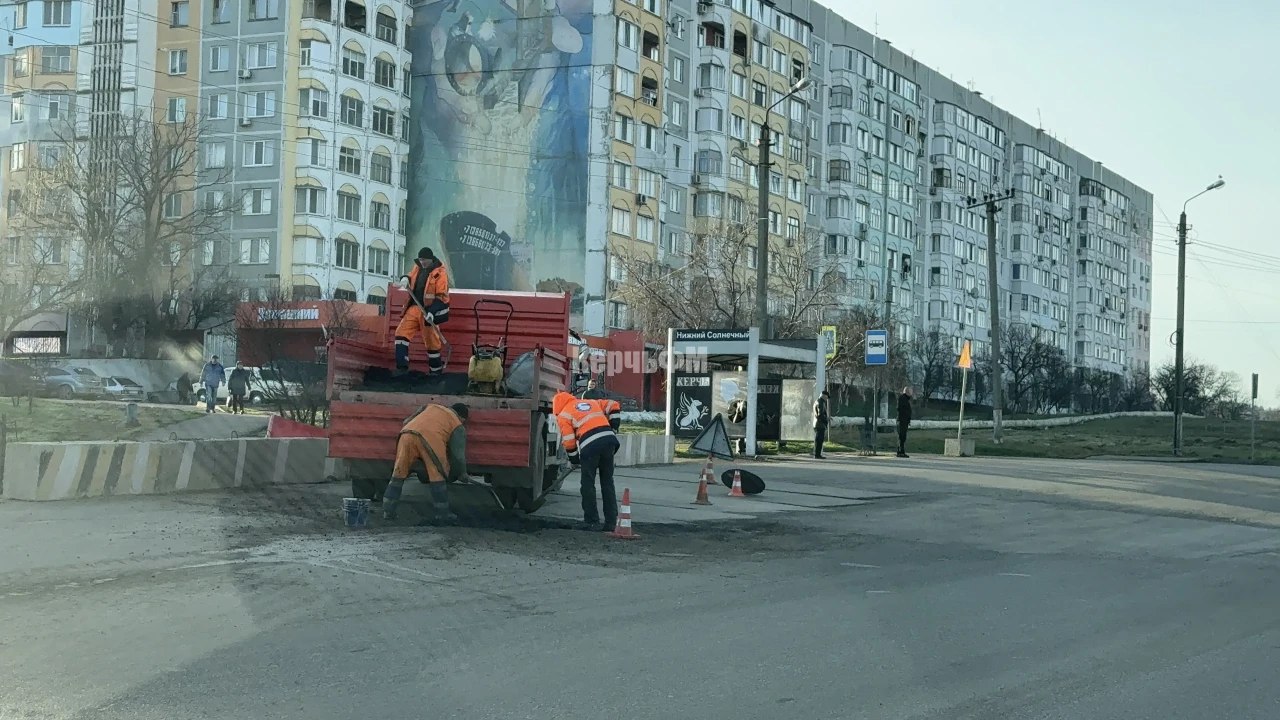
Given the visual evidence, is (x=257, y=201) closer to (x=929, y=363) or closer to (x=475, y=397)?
(x=929, y=363)

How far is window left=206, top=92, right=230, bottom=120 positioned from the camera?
6806cm

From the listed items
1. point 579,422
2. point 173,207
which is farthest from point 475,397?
point 173,207

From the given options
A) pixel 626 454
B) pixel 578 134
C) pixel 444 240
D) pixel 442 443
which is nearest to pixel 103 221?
pixel 444 240

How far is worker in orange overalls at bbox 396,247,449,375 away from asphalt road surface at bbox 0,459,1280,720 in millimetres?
2305

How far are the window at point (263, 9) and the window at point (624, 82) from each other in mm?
17116

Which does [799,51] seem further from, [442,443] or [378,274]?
[442,443]

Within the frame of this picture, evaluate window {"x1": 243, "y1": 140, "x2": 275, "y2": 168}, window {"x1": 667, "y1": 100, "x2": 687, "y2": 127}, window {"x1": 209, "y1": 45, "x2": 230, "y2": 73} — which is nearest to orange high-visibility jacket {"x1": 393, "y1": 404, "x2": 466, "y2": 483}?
window {"x1": 243, "y1": 140, "x2": 275, "y2": 168}

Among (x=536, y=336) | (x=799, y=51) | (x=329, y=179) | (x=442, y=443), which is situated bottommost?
(x=442, y=443)

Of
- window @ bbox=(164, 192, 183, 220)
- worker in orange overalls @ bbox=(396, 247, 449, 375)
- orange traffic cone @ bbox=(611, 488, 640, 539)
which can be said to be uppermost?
window @ bbox=(164, 192, 183, 220)

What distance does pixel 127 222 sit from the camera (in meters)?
61.6

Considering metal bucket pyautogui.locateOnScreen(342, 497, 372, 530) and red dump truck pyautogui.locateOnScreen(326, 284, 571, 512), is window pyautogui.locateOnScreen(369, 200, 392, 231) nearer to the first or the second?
Result: red dump truck pyautogui.locateOnScreen(326, 284, 571, 512)

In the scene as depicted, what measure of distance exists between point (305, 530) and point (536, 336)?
5.73 metres

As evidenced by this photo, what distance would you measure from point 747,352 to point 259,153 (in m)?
44.2

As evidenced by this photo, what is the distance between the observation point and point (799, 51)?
87000 millimetres
